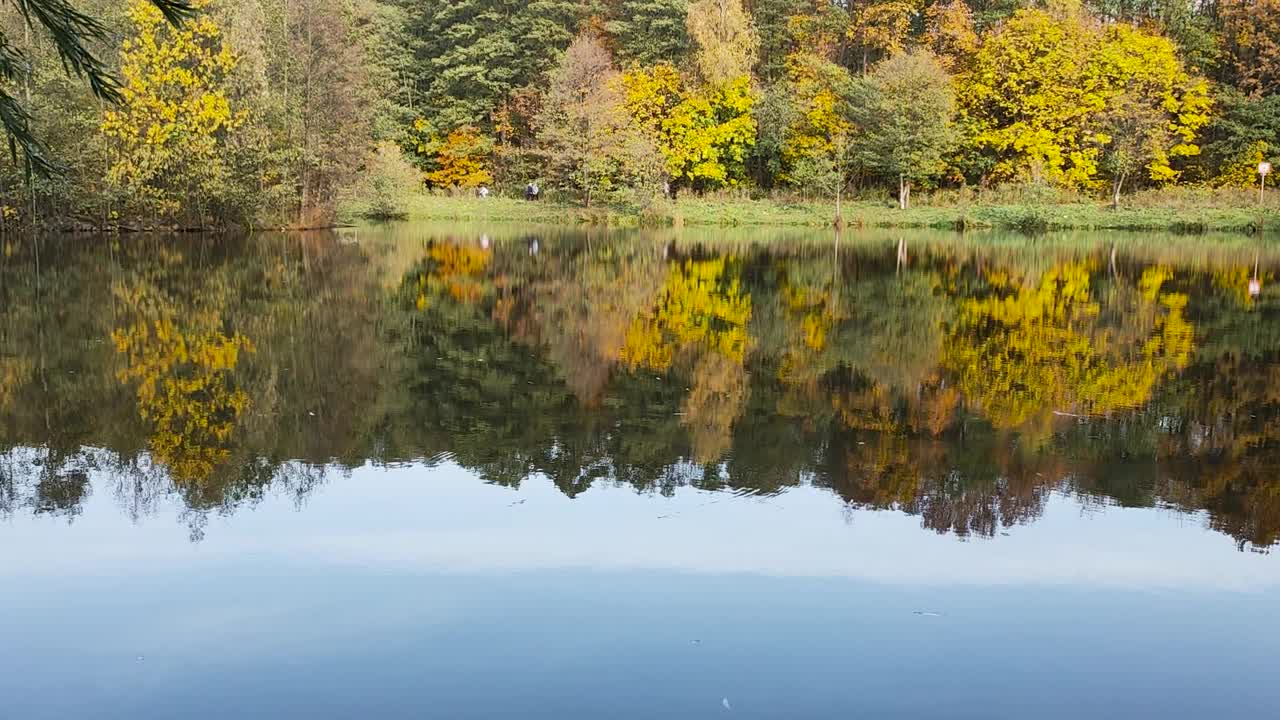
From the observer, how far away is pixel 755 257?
1161 inches

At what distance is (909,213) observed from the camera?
47.2 m

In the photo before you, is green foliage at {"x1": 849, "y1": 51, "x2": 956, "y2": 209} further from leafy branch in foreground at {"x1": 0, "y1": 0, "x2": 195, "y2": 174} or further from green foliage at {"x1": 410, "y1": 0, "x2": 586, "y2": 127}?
leafy branch in foreground at {"x1": 0, "y1": 0, "x2": 195, "y2": 174}

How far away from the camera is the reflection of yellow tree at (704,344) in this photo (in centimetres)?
958

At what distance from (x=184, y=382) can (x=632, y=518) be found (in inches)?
244

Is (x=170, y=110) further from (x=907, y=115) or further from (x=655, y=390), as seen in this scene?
(x=907, y=115)

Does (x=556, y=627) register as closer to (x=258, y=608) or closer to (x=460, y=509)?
(x=258, y=608)

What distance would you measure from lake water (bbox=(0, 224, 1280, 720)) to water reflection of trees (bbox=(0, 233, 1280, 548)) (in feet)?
0.21

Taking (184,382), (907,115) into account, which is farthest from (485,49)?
(184,382)

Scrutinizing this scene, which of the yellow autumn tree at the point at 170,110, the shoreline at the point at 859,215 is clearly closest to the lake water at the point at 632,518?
the yellow autumn tree at the point at 170,110

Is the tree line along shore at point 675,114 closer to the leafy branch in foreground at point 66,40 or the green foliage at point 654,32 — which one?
the green foliage at point 654,32

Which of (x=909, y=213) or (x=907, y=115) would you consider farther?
(x=909, y=213)

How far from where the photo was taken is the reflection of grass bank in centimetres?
4416

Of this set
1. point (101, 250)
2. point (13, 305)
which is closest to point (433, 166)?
point (101, 250)

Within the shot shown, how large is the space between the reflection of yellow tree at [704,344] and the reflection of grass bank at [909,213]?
26067mm
